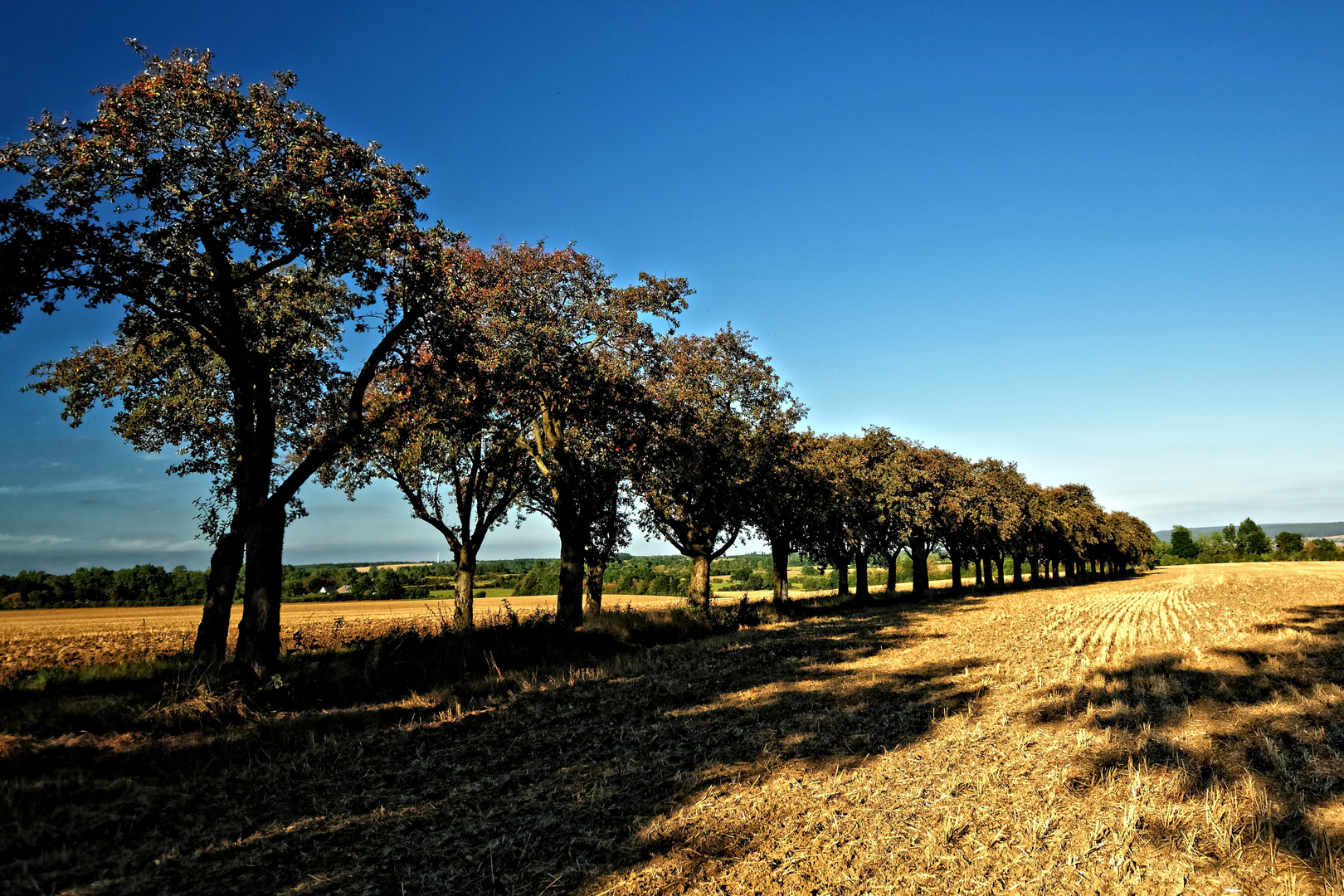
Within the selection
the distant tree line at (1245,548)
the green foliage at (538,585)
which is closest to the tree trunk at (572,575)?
the green foliage at (538,585)

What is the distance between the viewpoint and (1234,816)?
620 centimetres

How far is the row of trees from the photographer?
12.9 m

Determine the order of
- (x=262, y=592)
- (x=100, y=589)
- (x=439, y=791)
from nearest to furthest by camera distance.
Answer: (x=439, y=791)
(x=262, y=592)
(x=100, y=589)

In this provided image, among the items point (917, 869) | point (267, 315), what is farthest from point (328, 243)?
point (917, 869)

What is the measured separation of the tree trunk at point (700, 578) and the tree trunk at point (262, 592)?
20.7m

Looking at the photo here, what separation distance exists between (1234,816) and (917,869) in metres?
3.33

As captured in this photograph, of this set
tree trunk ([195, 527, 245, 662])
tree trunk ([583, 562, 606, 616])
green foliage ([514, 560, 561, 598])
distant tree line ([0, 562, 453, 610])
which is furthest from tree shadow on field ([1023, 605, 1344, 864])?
green foliage ([514, 560, 561, 598])

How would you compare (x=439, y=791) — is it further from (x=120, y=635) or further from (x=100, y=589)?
(x=100, y=589)

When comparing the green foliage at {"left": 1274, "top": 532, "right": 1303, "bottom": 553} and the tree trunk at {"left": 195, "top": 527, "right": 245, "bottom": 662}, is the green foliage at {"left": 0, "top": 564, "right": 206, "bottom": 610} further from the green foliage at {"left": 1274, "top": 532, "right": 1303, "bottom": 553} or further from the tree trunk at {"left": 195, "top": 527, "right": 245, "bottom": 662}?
the green foliage at {"left": 1274, "top": 532, "right": 1303, "bottom": 553}

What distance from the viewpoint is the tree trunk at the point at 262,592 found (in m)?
13.1

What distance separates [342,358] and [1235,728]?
69.5ft

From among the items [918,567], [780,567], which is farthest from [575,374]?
[918,567]

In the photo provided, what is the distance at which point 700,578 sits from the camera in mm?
32688

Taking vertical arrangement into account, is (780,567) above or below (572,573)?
below
